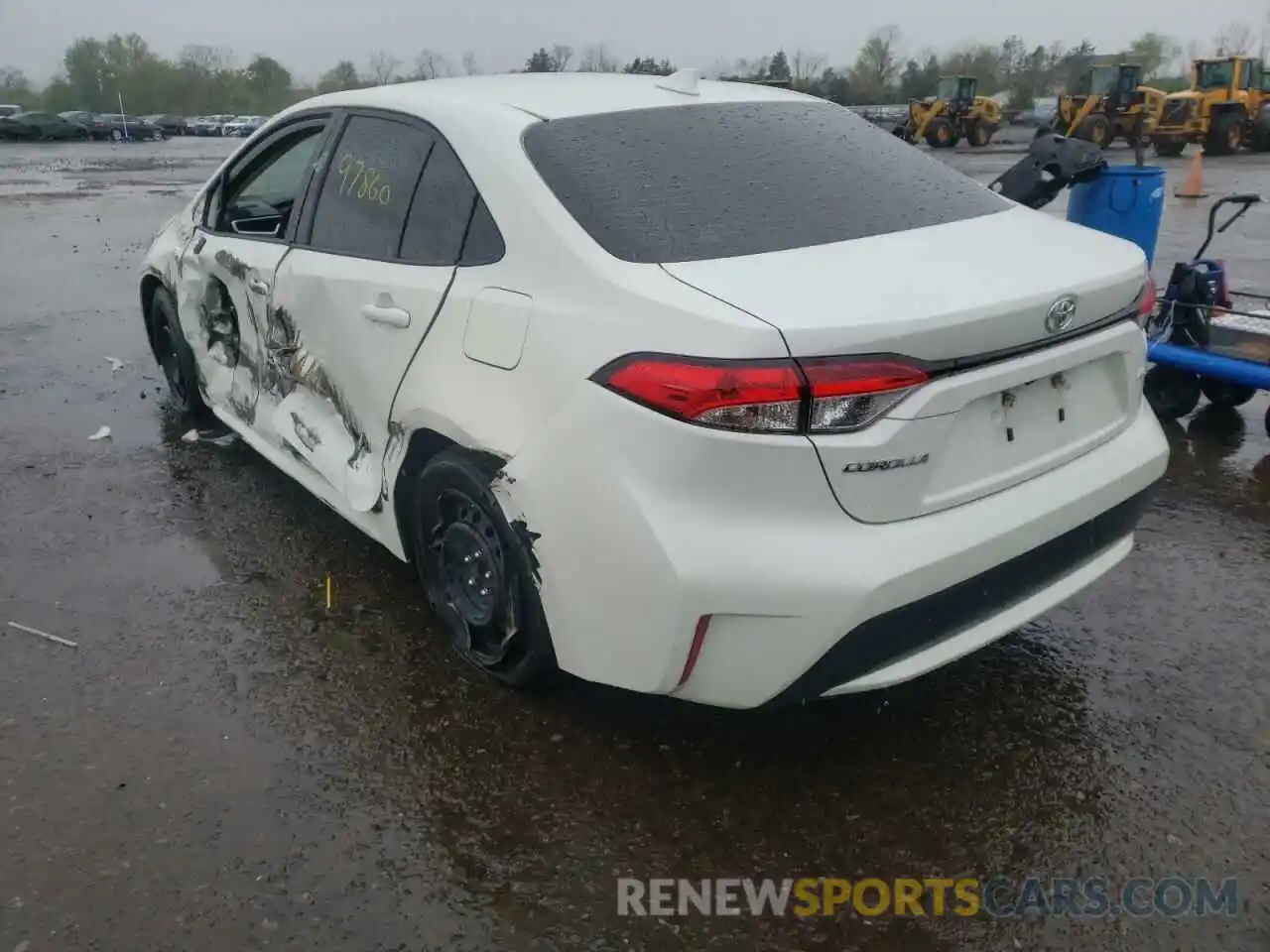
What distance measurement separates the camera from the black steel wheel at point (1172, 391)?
5402 mm

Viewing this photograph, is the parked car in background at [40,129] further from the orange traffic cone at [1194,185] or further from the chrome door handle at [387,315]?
the chrome door handle at [387,315]

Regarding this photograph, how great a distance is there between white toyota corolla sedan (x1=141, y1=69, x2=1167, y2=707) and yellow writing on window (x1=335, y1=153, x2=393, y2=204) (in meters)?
0.01

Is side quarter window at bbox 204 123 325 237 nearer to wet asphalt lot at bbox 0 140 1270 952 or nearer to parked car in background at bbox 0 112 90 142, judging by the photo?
wet asphalt lot at bbox 0 140 1270 952

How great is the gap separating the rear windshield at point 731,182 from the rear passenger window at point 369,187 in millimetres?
534

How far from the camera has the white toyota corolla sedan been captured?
230 centimetres

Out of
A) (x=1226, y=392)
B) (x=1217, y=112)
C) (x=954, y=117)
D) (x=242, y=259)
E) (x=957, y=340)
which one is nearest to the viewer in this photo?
(x=957, y=340)

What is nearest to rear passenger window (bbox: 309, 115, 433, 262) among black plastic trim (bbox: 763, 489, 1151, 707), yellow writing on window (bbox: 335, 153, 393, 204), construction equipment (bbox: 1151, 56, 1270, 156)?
yellow writing on window (bbox: 335, 153, 393, 204)

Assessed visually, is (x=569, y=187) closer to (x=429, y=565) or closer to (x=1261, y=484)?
(x=429, y=565)

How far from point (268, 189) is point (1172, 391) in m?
4.43

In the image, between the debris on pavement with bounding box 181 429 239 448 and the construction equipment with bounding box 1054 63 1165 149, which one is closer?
the debris on pavement with bounding box 181 429 239 448

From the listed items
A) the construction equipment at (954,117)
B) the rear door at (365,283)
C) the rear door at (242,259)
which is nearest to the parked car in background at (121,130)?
the construction equipment at (954,117)

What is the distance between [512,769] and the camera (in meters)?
2.81

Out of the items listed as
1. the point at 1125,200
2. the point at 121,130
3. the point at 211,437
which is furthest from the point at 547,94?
the point at 121,130

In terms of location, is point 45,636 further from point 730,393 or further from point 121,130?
point 121,130
